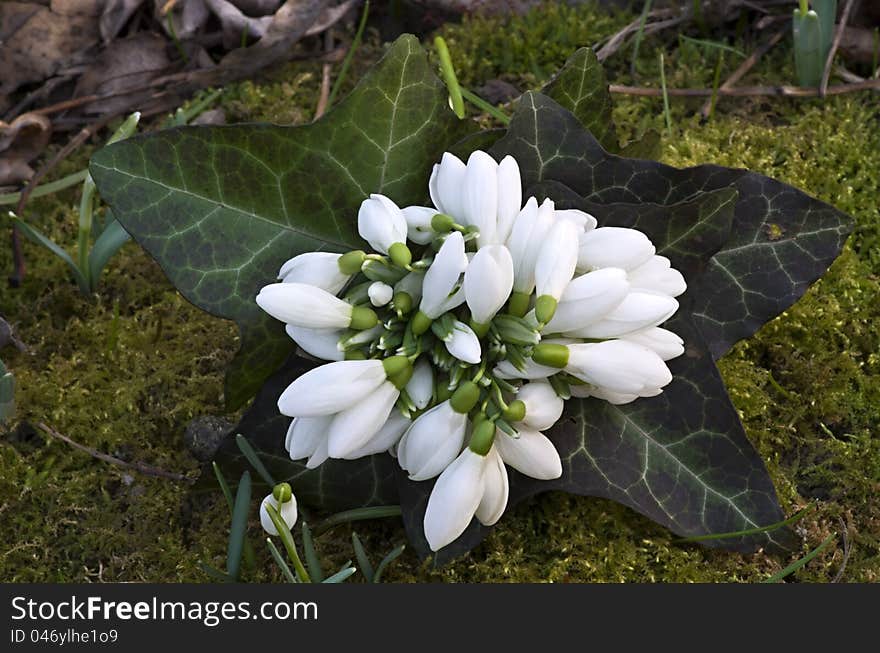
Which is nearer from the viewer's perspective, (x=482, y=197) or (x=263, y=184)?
(x=482, y=197)

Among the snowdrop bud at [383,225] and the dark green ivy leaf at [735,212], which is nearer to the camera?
the snowdrop bud at [383,225]

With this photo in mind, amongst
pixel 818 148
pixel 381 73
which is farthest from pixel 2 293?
pixel 818 148

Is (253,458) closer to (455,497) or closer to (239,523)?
(239,523)

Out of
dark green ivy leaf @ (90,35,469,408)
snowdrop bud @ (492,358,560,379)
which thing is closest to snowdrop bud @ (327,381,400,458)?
snowdrop bud @ (492,358,560,379)

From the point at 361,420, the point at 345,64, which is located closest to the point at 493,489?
the point at 361,420

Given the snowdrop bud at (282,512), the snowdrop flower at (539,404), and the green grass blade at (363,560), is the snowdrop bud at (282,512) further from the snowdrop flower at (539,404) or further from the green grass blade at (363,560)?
the snowdrop flower at (539,404)

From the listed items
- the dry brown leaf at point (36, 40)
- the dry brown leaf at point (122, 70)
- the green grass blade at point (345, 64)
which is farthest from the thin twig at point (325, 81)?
the dry brown leaf at point (36, 40)

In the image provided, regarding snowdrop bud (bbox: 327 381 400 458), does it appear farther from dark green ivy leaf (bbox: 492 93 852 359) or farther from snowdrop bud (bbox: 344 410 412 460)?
dark green ivy leaf (bbox: 492 93 852 359)
